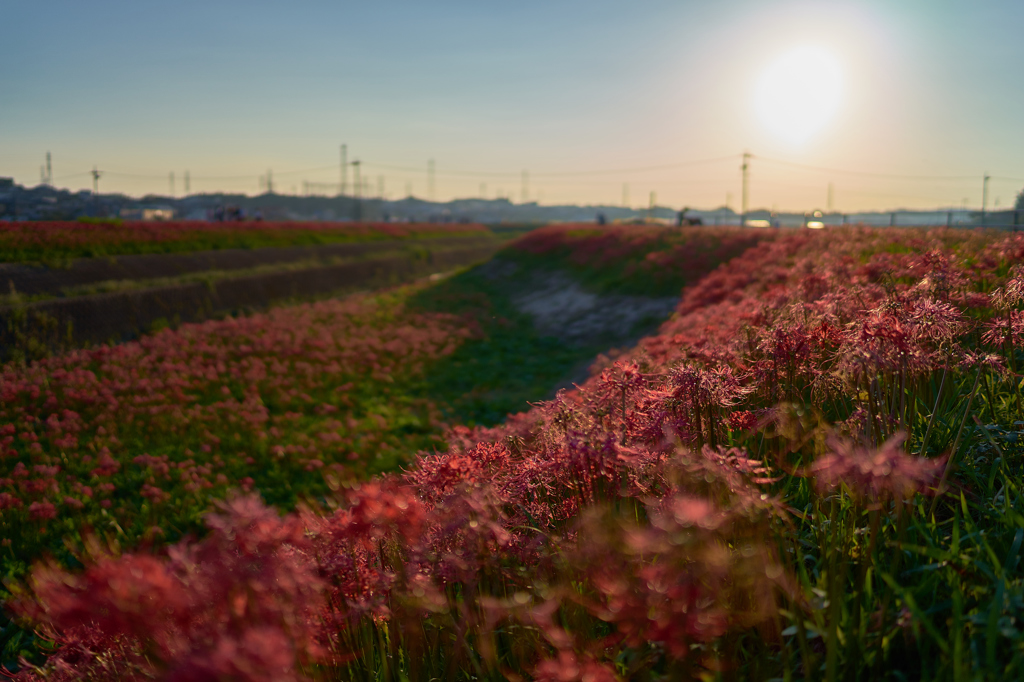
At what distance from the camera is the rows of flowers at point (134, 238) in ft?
50.4

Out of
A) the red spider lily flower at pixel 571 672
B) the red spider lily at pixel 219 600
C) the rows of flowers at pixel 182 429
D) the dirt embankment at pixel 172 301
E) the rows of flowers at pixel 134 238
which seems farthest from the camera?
the rows of flowers at pixel 134 238

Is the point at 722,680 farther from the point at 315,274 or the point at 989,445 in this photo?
the point at 315,274

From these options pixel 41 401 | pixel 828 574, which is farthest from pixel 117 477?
pixel 828 574

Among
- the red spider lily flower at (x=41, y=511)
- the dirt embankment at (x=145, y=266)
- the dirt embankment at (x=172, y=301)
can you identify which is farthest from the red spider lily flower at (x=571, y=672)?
the dirt embankment at (x=145, y=266)

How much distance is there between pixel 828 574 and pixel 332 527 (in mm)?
1755

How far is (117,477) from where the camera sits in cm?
711

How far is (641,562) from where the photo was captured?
1.87 metres

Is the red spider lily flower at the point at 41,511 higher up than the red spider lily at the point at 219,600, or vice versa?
the red spider lily at the point at 219,600

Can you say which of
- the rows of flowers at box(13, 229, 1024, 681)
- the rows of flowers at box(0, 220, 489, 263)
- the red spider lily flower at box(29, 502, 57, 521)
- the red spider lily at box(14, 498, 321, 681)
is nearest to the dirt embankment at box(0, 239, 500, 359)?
the rows of flowers at box(0, 220, 489, 263)

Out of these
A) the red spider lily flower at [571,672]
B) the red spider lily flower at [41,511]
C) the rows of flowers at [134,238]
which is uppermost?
the rows of flowers at [134,238]

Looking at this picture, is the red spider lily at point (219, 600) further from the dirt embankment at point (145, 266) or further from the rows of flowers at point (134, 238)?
the rows of flowers at point (134, 238)

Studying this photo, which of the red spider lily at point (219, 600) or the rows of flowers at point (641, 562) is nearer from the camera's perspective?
the red spider lily at point (219, 600)

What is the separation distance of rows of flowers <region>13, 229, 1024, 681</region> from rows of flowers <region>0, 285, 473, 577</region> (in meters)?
4.29

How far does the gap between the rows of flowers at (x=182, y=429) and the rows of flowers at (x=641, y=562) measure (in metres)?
4.29
